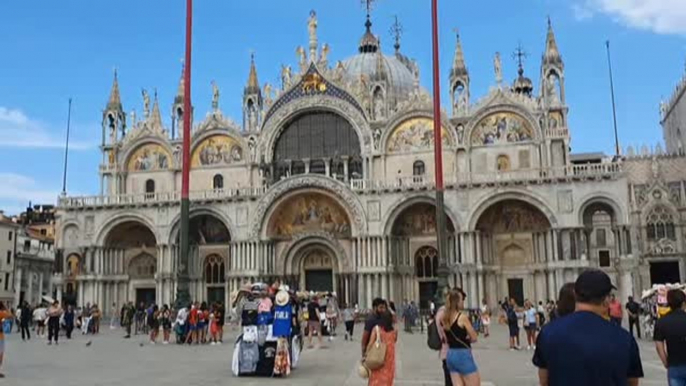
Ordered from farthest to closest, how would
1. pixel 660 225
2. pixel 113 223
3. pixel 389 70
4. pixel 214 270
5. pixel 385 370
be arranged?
pixel 389 70 → pixel 660 225 → pixel 214 270 → pixel 113 223 → pixel 385 370

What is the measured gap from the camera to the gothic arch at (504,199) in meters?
41.5

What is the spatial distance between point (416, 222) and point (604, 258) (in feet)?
58.2

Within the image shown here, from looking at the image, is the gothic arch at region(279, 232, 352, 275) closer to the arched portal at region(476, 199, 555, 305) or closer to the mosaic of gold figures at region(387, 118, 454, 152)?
the mosaic of gold figures at region(387, 118, 454, 152)

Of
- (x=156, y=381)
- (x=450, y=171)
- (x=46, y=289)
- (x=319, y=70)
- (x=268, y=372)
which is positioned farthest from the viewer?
(x=46, y=289)

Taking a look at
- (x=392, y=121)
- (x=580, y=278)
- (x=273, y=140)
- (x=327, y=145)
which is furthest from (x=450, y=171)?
(x=580, y=278)

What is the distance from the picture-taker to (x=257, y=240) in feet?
149

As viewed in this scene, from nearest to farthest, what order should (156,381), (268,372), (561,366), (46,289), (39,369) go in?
(561,366), (156,381), (268,372), (39,369), (46,289)

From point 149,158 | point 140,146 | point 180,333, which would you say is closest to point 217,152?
point 149,158

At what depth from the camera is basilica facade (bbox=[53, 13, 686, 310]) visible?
4231cm

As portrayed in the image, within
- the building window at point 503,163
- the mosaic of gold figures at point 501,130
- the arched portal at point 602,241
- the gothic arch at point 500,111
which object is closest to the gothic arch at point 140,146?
the gothic arch at point 500,111

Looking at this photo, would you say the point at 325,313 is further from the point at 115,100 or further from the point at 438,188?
the point at 115,100

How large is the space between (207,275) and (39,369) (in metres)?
32.6

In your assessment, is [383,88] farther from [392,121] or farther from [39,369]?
[39,369]

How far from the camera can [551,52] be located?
1847 inches
